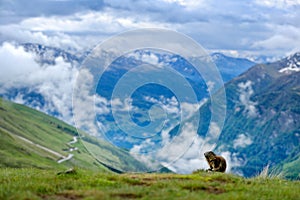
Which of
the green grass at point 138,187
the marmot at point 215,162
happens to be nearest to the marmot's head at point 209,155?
the marmot at point 215,162

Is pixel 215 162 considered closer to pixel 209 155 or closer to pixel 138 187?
pixel 209 155

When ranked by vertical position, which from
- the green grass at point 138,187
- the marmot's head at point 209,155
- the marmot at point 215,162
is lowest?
the green grass at point 138,187

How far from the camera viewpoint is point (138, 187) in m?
21.0

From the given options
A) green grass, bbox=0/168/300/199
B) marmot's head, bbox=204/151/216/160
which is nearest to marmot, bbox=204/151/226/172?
marmot's head, bbox=204/151/216/160

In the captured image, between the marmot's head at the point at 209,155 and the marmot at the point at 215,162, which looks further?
the marmot at the point at 215,162

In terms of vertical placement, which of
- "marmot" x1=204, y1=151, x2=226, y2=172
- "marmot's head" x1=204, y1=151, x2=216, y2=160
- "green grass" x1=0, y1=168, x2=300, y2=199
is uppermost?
"marmot's head" x1=204, y1=151, x2=216, y2=160

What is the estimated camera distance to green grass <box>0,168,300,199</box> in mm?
19158

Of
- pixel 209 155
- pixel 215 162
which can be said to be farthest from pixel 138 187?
pixel 215 162

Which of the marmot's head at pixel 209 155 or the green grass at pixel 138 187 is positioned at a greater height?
the marmot's head at pixel 209 155

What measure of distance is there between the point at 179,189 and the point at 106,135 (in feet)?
52.9

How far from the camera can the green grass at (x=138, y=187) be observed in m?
19.2

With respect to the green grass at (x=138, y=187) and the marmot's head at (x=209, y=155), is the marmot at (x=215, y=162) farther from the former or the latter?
the green grass at (x=138, y=187)

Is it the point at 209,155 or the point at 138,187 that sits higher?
the point at 209,155

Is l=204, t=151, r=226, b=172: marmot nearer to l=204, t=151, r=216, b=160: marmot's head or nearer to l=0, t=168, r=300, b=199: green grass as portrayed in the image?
l=204, t=151, r=216, b=160: marmot's head
